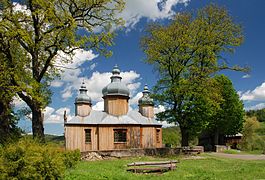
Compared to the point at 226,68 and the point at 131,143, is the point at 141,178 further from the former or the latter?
the point at 226,68

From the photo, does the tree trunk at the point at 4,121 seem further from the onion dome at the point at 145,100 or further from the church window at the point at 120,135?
the onion dome at the point at 145,100

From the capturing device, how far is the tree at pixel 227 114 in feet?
150

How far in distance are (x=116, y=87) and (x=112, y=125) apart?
427cm

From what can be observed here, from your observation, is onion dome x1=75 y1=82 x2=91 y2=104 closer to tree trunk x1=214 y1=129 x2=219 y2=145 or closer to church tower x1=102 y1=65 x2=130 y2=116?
church tower x1=102 y1=65 x2=130 y2=116

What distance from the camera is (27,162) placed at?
10422 millimetres

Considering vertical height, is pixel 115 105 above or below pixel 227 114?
above

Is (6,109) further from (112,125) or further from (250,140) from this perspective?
(250,140)

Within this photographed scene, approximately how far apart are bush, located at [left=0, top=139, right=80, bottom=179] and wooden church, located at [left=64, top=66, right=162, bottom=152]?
21958mm

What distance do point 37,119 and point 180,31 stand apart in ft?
60.8

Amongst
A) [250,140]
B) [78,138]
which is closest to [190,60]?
[78,138]

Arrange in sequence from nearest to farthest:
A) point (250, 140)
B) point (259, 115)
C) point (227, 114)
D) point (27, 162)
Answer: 1. point (27, 162)
2. point (227, 114)
3. point (250, 140)
4. point (259, 115)

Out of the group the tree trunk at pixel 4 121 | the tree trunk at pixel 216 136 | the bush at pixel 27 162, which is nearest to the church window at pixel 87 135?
the tree trunk at pixel 4 121

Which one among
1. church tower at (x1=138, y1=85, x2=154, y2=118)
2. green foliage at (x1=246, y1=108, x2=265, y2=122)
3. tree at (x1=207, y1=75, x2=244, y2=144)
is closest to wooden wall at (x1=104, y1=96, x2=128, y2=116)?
church tower at (x1=138, y1=85, x2=154, y2=118)

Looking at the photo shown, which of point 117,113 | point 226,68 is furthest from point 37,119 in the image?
point 226,68
